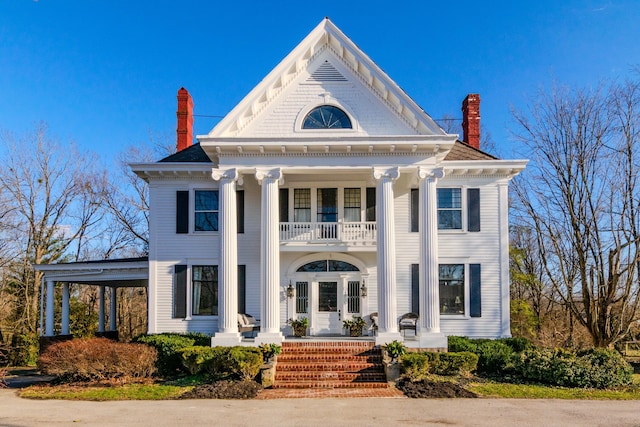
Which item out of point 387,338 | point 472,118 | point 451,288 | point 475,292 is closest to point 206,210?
point 387,338

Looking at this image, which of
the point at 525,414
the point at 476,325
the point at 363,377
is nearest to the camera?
the point at 525,414

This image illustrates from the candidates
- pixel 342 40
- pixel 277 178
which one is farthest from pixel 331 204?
pixel 342 40

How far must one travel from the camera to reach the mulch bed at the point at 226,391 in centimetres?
1180

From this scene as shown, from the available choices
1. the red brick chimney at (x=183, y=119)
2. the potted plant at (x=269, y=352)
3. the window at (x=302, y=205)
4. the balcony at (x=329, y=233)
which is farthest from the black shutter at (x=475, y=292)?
the red brick chimney at (x=183, y=119)

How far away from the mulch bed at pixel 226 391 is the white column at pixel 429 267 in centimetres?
521

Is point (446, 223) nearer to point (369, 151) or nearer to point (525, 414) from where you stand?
point (369, 151)

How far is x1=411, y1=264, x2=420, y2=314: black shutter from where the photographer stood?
16.7 metres

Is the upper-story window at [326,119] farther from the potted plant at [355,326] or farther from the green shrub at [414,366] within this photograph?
the green shrub at [414,366]

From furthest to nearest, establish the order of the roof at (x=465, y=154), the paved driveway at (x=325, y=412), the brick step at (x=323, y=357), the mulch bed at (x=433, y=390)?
the roof at (x=465, y=154) < the brick step at (x=323, y=357) < the mulch bed at (x=433, y=390) < the paved driveway at (x=325, y=412)

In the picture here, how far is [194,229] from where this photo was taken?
17.3 meters

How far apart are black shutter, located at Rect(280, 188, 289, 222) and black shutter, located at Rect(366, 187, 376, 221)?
277 centimetres

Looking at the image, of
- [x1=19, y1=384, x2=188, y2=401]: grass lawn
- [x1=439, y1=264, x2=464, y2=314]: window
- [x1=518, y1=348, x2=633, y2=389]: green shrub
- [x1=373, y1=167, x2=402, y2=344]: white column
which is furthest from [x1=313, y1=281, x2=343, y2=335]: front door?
[x1=518, y1=348, x2=633, y2=389]: green shrub

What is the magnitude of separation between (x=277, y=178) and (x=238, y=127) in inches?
77.2

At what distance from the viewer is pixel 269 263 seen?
14789 mm
